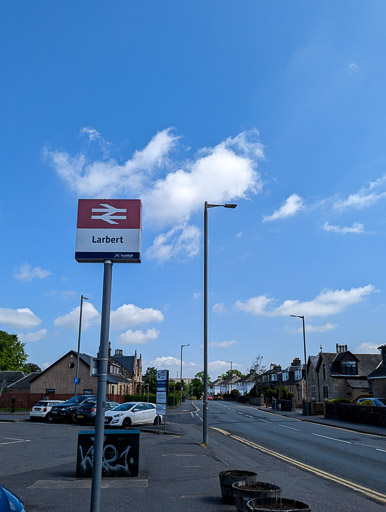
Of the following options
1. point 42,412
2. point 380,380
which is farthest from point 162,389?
point 380,380

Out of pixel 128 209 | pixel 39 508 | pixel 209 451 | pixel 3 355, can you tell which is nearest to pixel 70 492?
pixel 39 508

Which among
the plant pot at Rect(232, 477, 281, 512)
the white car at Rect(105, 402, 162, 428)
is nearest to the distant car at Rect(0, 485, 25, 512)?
the plant pot at Rect(232, 477, 281, 512)

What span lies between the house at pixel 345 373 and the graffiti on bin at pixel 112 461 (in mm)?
53247

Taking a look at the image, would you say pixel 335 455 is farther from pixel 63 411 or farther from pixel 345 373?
pixel 345 373

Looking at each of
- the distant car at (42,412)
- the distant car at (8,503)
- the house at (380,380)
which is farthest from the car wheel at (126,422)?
the house at (380,380)

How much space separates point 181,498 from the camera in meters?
8.17

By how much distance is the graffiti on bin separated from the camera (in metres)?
10.1

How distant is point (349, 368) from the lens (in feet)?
197

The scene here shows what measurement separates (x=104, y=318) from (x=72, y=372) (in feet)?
172

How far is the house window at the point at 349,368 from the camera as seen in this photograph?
59.8 m

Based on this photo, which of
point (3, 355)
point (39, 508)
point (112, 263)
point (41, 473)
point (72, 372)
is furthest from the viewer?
point (3, 355)

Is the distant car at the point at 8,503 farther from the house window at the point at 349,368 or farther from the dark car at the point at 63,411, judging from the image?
the house window at the point at 349,368

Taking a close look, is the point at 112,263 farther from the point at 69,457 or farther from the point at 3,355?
the point at 3,355

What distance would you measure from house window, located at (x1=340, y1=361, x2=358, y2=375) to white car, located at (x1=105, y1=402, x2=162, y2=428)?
126 ft
